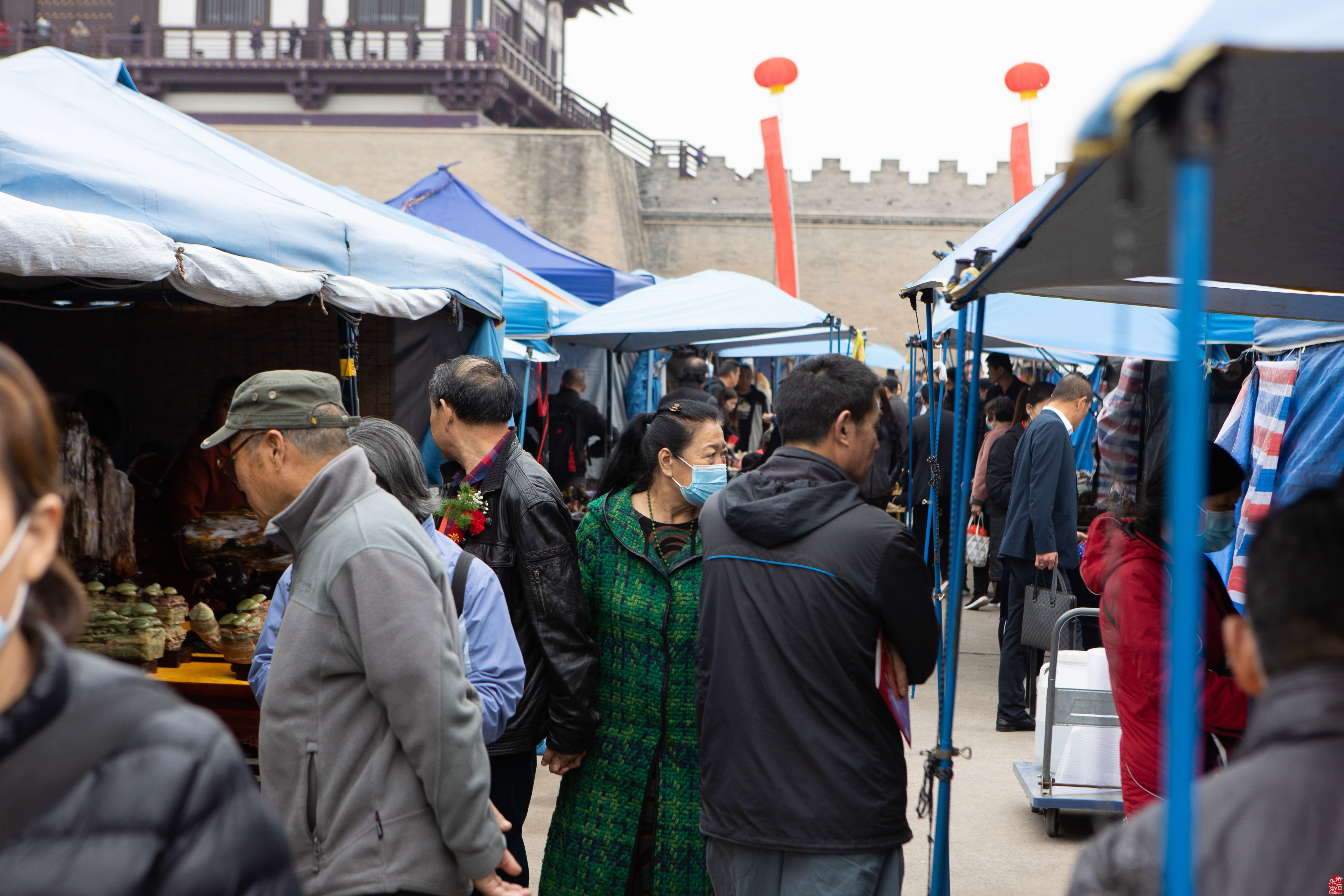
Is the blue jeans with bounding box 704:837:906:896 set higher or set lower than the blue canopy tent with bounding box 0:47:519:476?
lower

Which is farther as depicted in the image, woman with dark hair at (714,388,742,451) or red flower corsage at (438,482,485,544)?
woman with dark hair at (714,388,742,451)

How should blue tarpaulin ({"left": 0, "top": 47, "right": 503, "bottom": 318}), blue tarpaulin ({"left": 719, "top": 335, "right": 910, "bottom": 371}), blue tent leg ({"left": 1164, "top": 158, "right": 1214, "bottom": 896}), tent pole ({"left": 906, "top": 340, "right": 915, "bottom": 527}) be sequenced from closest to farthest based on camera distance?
blue tent leg ({"left": 1164, "top": 158, "right": 1214, "bottom": 896}) → blue tarpaulin ({"left": 0, "top": 47, "right": 503, "bottom": 318}) → tent pole ({"left": 906, "top": 340, "right": 915, "bottom": 527}) → blue tarpaulin ({"left": 719, "top": 335, "right": 910, "bottom": 371})

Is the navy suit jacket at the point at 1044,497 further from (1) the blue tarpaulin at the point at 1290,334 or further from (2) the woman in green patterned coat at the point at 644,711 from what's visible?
(2) the woman in green patterned coat at the point at 644,711

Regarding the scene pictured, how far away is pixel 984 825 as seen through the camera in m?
4.77

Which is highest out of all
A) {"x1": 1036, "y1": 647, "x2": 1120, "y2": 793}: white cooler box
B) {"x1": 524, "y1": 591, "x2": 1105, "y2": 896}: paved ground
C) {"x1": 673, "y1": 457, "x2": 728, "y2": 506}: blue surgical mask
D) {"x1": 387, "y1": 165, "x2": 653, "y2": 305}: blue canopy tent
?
{"x1": 387, "y1": 165, "x2": 653, "y2": 305}: blue canopy tent

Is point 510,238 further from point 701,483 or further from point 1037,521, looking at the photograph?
point 701,483

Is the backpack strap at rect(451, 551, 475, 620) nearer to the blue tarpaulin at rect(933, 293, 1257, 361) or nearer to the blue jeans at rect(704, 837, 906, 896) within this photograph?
the blue jeans at rect(704, 837, 906, 896)

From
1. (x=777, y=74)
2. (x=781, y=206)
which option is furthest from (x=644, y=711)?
(x=777, y=74)

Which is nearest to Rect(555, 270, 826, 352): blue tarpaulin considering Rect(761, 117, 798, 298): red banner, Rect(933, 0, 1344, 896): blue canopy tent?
Rect(933, 0, 1344, 896): blue canopy tent

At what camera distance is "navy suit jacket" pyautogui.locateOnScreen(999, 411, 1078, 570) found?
232 inches

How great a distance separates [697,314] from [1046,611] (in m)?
3.37

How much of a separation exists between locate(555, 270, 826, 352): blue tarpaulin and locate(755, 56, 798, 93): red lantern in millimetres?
8158

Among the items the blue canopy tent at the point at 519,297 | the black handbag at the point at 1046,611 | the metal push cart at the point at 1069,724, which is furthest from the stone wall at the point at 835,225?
the metal push cart at the point at 1069,724

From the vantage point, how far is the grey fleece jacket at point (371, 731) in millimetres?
1954
